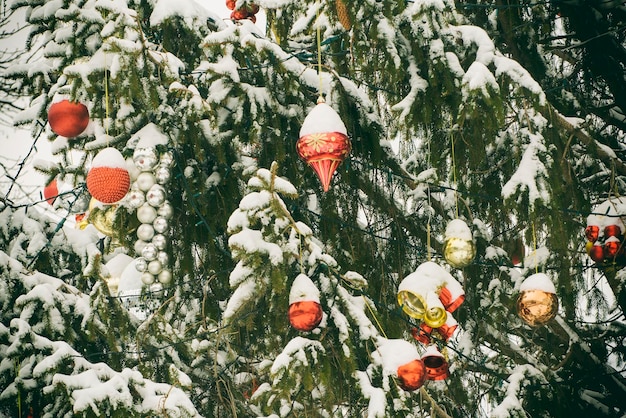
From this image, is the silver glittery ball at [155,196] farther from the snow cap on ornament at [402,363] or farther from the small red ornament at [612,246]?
the small red ornament at [612,246]

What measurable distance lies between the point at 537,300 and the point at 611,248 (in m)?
0.96

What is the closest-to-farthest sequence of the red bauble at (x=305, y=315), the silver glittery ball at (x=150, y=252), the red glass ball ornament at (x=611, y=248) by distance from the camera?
1. the red bauble at (x=305, y=315)
2. the silver glittery ball at (x=150, y=252)
3. the red glass ball ornament at (x=611, y=248)

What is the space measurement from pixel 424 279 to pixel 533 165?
3.34 ft

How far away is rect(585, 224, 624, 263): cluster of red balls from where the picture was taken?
4.55 metres

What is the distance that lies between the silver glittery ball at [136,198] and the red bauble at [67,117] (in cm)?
56

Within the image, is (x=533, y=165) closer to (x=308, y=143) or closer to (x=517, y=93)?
(x=517, y=93)

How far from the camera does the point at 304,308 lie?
127 inches

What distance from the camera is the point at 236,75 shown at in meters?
4.25

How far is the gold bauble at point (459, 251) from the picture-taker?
155 inches

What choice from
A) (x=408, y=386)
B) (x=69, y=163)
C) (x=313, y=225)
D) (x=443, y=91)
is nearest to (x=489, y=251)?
(x=313, y=225)

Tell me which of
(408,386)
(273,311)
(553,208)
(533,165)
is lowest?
(408,386)

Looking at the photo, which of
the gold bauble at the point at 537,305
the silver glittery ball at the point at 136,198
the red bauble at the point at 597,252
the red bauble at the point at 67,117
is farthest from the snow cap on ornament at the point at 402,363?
the red bauble at the point at 67,117

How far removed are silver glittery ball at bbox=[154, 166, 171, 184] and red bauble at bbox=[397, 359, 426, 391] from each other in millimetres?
1738

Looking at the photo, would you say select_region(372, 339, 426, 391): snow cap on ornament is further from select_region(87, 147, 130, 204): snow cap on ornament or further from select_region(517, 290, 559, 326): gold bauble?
select_region(87, 147, 130, 204): snow cap on ornament
